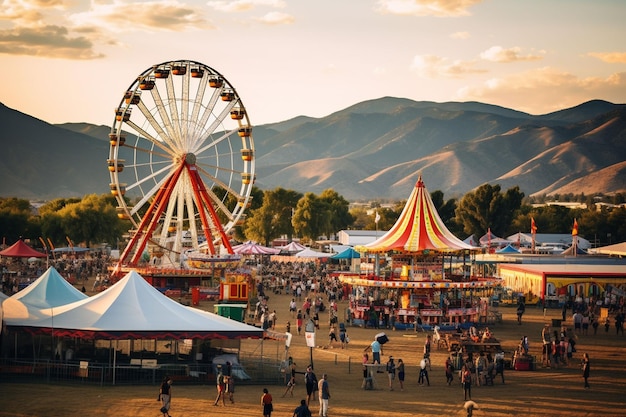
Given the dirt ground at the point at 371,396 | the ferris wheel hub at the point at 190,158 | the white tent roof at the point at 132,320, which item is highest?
the ferris wheel hub at the point at 190,158

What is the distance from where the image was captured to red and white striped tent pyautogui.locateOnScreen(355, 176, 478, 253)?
4325 cm

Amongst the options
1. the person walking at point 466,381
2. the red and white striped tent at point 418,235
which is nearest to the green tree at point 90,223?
the red and white striped tent at point 418,235

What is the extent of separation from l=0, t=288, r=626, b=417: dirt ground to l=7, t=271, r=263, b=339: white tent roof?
150 cm

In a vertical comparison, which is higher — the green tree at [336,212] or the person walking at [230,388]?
the green tree at [336,212]

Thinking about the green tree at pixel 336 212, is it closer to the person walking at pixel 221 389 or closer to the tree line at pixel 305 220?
the tree line at pixel 305 220

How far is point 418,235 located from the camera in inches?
1746

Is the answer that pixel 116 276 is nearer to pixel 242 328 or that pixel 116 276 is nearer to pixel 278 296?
pixel 278 296

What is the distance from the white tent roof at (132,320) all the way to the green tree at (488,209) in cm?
8427

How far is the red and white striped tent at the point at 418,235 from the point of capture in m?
43.2

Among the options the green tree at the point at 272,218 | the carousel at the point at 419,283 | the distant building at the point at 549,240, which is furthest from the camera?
the green tree at the point at 272,218

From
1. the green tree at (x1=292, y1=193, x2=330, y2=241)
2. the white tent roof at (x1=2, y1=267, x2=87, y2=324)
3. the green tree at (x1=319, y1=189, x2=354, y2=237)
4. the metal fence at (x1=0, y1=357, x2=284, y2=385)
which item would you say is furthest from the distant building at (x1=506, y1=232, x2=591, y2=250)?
the metal fence at (x1=0, y1=357, x2=284, y2=385)

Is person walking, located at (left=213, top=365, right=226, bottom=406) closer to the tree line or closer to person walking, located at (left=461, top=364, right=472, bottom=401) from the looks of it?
person walking, located at (left=461, top=364, right=472, bottom=401)

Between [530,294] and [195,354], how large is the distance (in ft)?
105

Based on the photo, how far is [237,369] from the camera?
2827 cm
